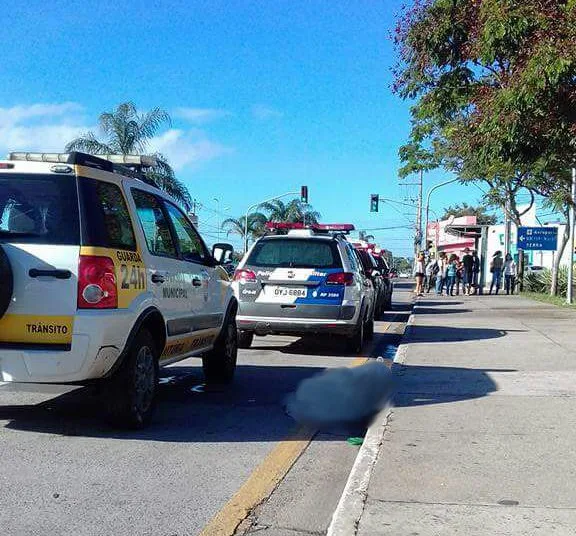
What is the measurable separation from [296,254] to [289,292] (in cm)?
61

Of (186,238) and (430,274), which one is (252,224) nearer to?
(430,274)

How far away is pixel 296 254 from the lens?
419 inches

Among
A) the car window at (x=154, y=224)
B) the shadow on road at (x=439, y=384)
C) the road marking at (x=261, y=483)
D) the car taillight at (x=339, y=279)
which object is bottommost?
the road marking at (x=261, y=483)

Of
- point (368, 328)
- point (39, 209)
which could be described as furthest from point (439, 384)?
point (368, 328)

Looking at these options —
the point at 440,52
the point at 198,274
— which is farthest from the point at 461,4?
the point at 198,274

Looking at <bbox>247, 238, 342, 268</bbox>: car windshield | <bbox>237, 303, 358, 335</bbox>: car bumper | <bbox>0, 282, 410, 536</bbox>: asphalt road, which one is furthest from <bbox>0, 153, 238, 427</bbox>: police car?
<bbox>247, 238, 342, 268</bbox>: car windshield

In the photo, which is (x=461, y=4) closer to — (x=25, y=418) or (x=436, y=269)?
(x=25, y=418)

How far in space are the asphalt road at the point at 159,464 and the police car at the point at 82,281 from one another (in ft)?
1.72

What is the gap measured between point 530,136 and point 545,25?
1.93 m

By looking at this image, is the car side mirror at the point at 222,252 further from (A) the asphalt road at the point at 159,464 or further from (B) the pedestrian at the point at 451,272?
(B) the pedestrian at the point at 451,272

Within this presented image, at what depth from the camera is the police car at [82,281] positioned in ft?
16.7

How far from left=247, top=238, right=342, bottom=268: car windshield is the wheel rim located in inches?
189

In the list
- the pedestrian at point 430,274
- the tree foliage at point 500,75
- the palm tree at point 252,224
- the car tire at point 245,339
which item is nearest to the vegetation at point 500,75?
the tree foliage at point 500,75

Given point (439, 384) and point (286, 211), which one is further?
point (286, 211)
